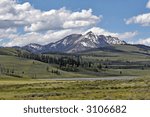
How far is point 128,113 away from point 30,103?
553 cm

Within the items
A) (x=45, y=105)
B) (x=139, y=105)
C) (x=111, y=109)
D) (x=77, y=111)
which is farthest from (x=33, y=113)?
(x=139, y=105)

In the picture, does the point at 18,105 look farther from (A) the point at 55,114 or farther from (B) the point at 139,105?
(B) the point at 139,105

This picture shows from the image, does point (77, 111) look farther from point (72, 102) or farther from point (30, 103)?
point (30, 103)

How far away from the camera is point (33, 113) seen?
20281 millimetres

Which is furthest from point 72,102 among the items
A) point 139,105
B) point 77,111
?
point 139,105

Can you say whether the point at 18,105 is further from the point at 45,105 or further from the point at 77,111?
the point at 77,111

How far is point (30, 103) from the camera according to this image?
841 inches

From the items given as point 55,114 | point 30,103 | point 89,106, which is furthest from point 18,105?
point 89,106

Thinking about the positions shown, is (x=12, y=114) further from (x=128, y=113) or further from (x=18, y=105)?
(x=128, y=113)

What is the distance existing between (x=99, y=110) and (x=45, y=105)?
10.2ft

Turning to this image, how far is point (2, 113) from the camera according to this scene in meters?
20.9

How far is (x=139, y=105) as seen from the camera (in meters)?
20.9

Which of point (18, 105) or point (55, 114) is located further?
point (18, 105)

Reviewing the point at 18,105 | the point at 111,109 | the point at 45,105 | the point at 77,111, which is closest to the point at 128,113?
the point at 111,109
